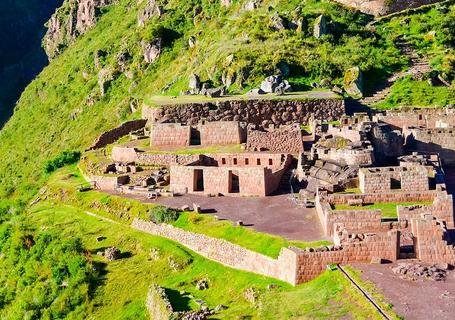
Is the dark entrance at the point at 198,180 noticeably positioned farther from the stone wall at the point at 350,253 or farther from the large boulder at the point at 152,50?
the large boulder at the point at 152,50

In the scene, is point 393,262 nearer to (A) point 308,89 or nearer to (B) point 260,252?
(B) point 260,252

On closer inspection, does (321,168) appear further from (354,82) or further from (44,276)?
(354,82)

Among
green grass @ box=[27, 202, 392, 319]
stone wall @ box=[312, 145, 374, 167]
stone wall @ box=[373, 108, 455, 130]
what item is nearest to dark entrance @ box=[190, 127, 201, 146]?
green grass @ box=[27, 202, 392, 319]

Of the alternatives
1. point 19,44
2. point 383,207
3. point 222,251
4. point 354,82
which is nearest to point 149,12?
point 354,82

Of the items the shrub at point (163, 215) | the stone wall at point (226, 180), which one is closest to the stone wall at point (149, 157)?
the stone wall at point (226, 180)

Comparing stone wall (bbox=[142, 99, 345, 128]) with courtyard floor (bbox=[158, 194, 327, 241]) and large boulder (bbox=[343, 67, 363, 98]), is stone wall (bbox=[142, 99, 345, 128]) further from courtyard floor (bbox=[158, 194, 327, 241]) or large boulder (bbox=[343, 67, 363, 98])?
courtyard floor (bbox=[158, 194, 327, 241])

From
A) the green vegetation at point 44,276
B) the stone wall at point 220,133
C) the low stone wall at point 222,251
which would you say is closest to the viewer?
the low stone wall at point 222,251

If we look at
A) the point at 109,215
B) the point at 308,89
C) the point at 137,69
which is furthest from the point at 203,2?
the point at 109,215
